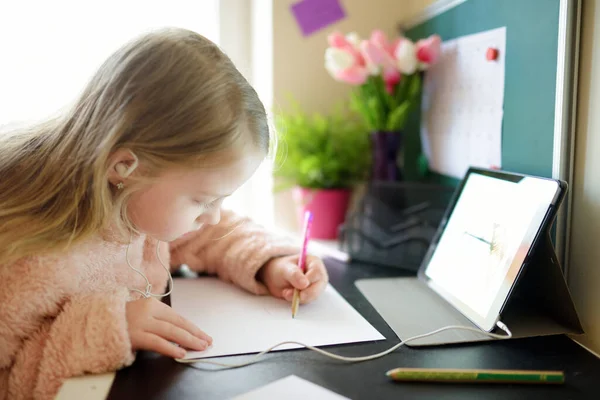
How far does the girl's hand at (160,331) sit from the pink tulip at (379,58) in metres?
0.64

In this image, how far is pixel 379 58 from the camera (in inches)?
41.8

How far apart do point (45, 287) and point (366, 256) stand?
59 cm

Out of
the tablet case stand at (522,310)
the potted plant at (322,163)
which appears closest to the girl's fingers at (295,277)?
the tablet case stand at (522,310)

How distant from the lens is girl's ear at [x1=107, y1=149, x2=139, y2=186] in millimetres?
634

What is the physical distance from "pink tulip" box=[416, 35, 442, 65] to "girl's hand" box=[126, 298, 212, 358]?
0.69 m

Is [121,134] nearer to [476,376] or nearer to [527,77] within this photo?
[476,376]

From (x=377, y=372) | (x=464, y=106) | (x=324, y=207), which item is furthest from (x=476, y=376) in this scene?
(x=324, y=207)

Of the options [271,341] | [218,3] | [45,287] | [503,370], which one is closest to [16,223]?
[45,287]

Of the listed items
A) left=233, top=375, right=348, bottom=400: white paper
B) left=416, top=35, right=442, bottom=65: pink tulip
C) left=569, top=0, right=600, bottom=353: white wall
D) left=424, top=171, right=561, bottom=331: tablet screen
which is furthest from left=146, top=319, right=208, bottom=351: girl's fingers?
left=416, top=35, right=442, bottom=65: pink tulip

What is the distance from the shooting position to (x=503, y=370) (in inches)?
23.2

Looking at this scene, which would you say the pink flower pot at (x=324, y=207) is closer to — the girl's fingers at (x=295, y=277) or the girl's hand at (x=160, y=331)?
the girl's fingers at (x=295, y=277)

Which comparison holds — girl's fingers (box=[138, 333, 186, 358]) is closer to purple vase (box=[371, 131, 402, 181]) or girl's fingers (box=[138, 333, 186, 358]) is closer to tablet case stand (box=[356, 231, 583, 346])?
tablet case stand (box=[356, 231, 583, 346])

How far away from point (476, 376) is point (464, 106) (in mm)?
555

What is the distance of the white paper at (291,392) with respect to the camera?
55 centimetres
